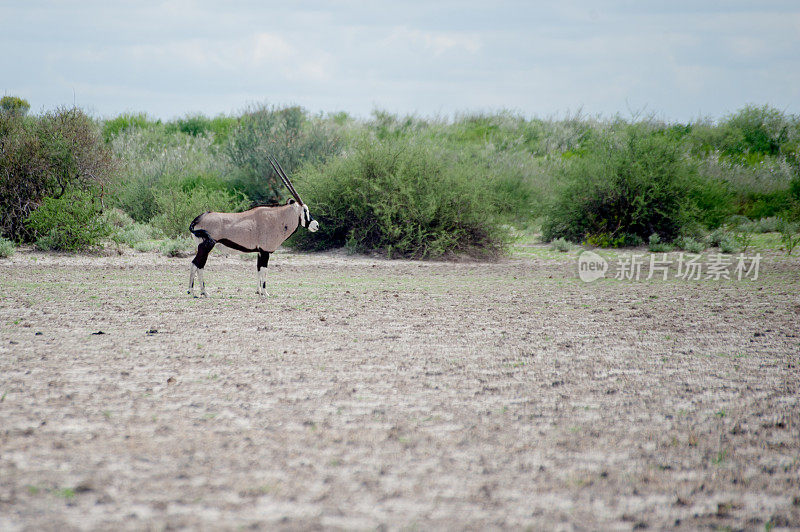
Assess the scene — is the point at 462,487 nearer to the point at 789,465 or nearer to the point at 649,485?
the point at 649,485

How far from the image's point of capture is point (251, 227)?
31.2ft

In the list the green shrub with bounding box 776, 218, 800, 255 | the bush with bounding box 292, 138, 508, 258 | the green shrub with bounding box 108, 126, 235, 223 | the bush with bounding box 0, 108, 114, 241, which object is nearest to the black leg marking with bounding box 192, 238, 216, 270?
the bush with bounding box 292, 138, 508, 258

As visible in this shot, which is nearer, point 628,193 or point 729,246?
point 729,246

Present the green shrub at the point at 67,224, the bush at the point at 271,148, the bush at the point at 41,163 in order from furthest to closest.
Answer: the bush at the point at 271,148 < the bush at the point at 41,163 < the green shrub at the point at 67,224

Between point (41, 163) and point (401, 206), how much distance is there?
8.55m

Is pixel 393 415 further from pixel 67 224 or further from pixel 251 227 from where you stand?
pixel 67 224

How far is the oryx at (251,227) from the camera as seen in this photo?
936 centimetres

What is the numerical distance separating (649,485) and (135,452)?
8.93 ft

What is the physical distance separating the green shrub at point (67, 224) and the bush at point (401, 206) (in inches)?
204

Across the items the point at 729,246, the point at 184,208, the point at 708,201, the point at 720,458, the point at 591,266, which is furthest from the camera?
the point at 708,201

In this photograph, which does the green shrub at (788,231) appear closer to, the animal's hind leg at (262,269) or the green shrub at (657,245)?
the green shrub at (657,245)

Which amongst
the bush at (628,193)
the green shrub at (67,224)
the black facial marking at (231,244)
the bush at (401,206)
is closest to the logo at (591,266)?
the bush at (628,193)

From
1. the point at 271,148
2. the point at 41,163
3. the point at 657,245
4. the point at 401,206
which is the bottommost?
the point at 657,245

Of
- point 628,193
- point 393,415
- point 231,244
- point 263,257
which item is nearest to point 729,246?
point 628,193
